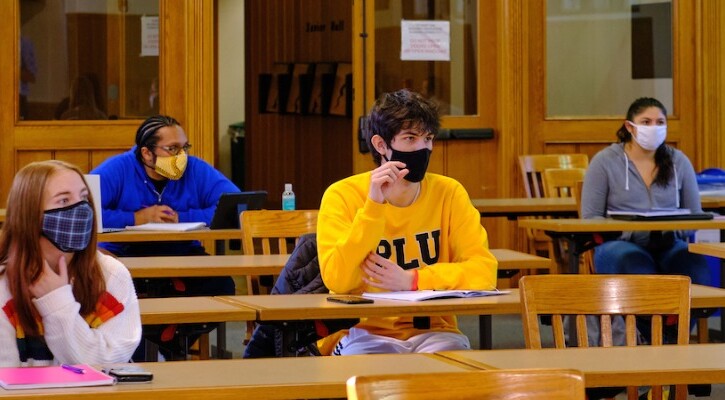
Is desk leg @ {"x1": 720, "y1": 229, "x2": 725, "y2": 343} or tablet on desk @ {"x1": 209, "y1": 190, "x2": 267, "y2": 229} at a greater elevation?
tablet on desk @ {"x1": 209, "y1": 190, "x2": 267, "y2": 229}

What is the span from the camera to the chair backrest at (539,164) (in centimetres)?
894

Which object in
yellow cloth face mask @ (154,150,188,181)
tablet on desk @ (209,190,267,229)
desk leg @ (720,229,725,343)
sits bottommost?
desk leg @ (720,229,725,343)

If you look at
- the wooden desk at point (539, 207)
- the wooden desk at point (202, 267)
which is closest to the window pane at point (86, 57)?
the wooden desk at point (539, 207)

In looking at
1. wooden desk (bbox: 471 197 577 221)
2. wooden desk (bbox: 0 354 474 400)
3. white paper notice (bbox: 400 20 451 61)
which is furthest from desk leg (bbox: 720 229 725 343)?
wooden desk (bbox: 0 354 474 400)

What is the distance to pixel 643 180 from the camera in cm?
700

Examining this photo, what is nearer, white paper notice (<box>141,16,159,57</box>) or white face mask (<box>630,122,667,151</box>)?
white face mask (<box>630,122,667,151</box>)

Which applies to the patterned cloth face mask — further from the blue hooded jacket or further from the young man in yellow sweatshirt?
the blue hooded jacket

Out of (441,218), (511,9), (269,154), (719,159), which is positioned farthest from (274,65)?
(441,218)

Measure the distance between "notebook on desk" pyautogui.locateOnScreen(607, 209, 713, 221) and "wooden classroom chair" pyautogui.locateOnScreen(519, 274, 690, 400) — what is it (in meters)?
3.03

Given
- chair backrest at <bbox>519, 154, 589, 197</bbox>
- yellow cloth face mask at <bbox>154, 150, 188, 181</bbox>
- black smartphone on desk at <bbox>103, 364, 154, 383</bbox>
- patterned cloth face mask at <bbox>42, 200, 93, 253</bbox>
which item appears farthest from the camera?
chair backrest at <bbox>519, 154, 589, 197</bbox>

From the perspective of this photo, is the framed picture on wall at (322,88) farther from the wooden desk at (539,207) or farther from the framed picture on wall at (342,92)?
the wooden desk at (539,207)

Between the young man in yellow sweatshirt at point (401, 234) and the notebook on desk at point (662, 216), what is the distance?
7.42ft

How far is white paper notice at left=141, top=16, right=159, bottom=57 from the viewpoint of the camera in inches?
352

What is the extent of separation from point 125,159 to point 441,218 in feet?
8.93
